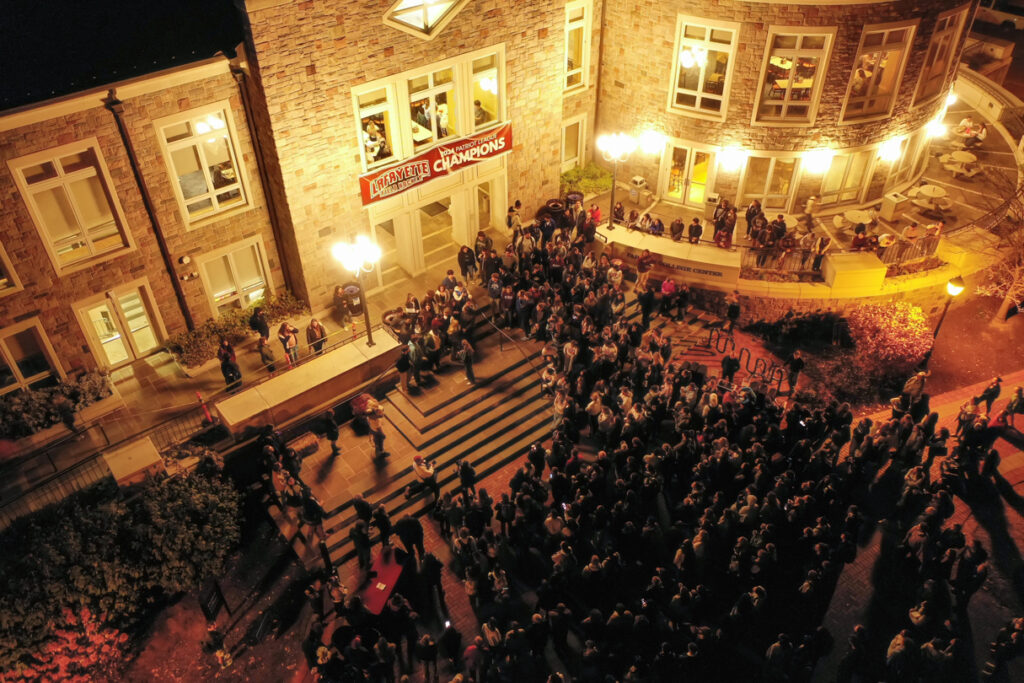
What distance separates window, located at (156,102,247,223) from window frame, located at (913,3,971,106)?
1990 cm

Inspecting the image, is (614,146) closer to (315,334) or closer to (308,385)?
(315,334)

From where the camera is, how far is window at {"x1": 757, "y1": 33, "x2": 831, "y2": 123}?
22.4 meters

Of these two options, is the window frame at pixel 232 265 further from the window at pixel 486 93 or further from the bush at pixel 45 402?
the window at pixel 486 93

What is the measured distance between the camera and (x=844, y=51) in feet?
73.0

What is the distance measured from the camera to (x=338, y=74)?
18312 millimetres

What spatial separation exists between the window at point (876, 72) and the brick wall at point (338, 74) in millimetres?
8746

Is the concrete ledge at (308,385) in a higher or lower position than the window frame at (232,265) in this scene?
lower

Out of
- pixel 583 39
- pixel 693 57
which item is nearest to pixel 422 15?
pixel 583 39

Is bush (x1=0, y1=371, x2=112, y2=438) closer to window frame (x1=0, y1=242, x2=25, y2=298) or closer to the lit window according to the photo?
window frame (x1=0, y1=242, x2=25, y2=298)

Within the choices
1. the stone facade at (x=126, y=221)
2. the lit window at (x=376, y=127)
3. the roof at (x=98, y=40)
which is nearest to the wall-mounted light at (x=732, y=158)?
the lit window at (x=376, y=127)

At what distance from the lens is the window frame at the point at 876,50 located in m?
22.0

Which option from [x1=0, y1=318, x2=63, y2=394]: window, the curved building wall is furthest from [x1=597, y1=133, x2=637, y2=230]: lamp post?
[x1=0, y1=318, x2=63, y2=394]: window

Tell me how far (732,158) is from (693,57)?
332 centimetres

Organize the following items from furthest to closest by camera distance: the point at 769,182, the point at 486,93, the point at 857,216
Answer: the point at 769,182 < the point at 857,216 < the point at 486,93
